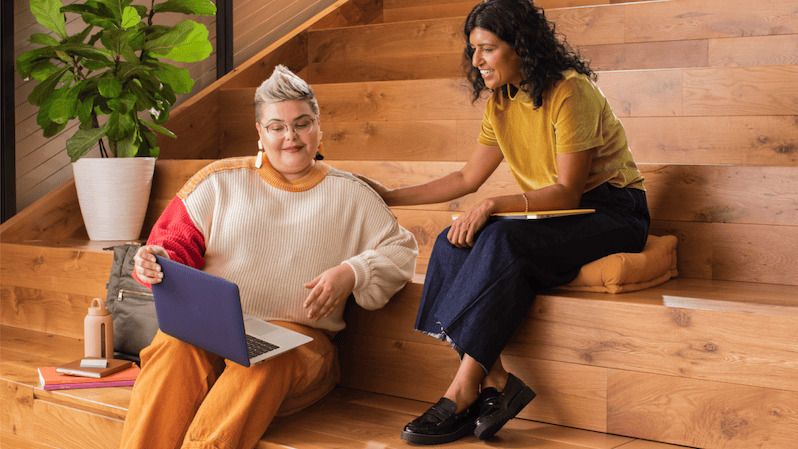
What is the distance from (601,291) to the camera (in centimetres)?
156

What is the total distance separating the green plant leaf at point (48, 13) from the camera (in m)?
2.33

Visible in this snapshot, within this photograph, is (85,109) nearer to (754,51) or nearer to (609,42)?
(609,42)

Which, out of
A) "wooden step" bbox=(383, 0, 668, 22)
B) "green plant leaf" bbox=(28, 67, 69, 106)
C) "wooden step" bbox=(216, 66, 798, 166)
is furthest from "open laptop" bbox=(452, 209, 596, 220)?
"wooden step" bbox=(383, 0, 668, 22)

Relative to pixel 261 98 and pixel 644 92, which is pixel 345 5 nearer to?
pixel 644 92

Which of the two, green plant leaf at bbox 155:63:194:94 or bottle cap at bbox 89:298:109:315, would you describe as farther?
green plant leaf at bbox 155:63:194:94

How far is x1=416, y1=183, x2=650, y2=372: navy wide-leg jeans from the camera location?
1.43 meters

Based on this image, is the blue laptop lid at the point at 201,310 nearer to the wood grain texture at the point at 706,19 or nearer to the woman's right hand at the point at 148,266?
the woman's right hand at the point at 148,266

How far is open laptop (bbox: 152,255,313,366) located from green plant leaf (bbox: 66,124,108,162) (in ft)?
3.64

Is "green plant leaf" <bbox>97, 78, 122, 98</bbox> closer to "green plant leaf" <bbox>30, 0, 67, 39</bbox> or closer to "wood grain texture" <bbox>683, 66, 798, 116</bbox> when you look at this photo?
"green plant leaf" <bbox>30, 0, 67, 39</bbox>

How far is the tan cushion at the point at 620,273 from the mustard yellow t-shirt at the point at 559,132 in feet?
0.64

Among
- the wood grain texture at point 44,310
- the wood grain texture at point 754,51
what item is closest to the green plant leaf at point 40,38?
the wood grain texture at point 44,310

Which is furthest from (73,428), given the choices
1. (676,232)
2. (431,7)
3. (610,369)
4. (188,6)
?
(431,7)

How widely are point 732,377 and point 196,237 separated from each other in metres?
1.12

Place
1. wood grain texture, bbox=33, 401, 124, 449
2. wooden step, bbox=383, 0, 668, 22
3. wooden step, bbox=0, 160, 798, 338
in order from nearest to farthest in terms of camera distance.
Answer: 1. wood grain texture, bbox=33, 401, 124, 449
2. wooden step, bbox=0, 160, 798, 338
3. wooden step, bbox=383, 0, 668, 22
